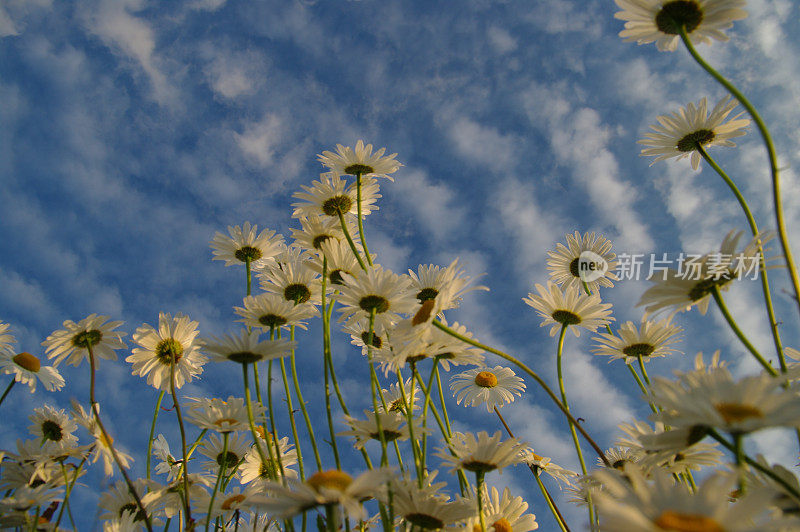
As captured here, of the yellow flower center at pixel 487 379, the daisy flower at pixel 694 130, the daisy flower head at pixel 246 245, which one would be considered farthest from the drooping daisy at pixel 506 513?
the daisy flower at pixel 694 130

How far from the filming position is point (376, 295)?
2.26 meters

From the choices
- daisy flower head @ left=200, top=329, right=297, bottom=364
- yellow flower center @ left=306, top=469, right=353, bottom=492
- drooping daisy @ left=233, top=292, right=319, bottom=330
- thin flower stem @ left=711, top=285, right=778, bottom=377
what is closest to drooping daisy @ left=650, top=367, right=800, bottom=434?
thin flower stem @ left=711, top=285, right=778, bottom=377

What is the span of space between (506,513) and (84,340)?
100 inches

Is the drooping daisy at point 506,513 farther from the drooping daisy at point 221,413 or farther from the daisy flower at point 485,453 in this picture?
the drooping daisy at point 221,413

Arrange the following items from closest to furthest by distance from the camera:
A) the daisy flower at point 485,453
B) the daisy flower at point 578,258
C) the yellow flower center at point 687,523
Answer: the yellow flower center at point 687,523, the daisy flower at point 485,453, the daisy flower at point 578,258

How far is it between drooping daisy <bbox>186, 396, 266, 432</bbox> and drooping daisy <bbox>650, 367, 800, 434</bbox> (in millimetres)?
1634

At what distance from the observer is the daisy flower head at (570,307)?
284 centimetres

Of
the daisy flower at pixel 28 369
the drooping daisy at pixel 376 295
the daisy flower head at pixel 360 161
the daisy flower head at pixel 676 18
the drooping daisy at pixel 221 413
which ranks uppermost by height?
the daisy flower head at pixel 360 161

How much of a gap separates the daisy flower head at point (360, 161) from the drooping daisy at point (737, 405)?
7.85 feet

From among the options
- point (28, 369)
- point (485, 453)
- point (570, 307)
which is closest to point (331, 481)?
point (485, 453)

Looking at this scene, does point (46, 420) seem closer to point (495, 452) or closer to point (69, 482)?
point (69, 482)

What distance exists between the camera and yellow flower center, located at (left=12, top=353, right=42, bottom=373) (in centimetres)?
354

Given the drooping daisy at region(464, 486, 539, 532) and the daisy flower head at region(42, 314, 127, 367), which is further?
the daisy flower head at region(42, 314, 127, 367)

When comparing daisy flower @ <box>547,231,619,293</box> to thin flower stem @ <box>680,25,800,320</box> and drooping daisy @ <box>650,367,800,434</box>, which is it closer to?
thin flower stem @ <box>680,25,800,320</box>
